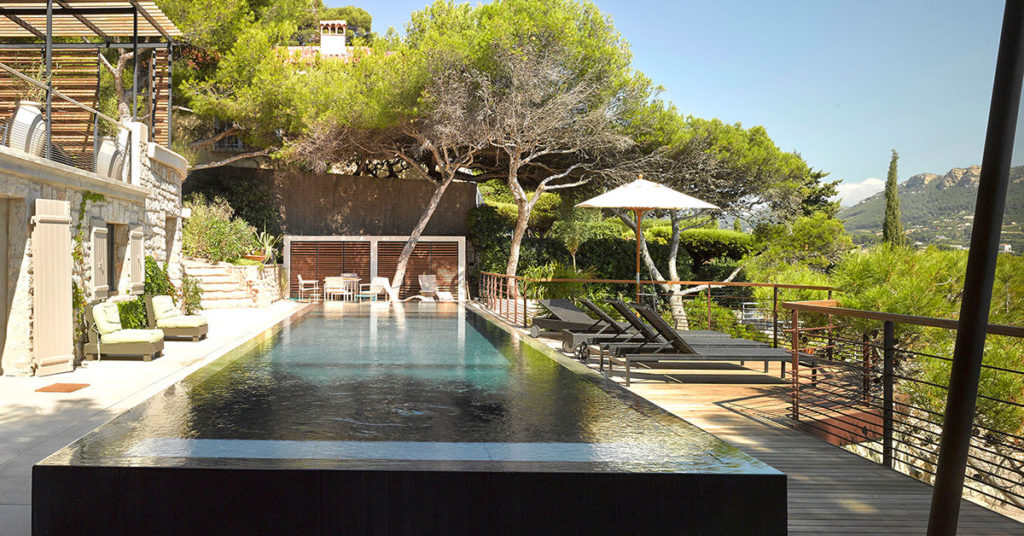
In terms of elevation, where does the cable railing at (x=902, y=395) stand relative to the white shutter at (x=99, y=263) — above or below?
below

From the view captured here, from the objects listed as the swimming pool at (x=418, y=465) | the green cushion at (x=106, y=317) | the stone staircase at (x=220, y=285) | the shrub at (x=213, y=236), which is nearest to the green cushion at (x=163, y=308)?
the green cushion at (x=106, y=317)

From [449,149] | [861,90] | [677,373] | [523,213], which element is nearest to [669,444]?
[677,373]

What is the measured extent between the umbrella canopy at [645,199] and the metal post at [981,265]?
7989mm

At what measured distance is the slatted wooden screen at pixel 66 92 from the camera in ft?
36.0

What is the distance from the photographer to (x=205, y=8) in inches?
685

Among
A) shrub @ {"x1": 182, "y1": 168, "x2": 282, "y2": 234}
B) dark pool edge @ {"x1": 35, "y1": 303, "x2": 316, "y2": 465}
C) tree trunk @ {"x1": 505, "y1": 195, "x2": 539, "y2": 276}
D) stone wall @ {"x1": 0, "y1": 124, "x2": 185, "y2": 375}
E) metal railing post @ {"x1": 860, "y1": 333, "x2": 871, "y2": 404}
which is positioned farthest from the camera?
shrub @ {"x1": 182, "y1": 168, "x2": 282, "y2": 234}

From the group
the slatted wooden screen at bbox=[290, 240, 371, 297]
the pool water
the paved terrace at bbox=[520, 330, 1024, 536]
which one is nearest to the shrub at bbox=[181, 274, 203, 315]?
the pool water

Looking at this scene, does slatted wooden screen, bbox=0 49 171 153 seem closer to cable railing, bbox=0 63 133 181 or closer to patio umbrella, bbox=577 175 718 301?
cable railing, bbox=0 63 133 181

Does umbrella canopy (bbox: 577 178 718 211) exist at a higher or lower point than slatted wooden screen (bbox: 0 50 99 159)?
lower

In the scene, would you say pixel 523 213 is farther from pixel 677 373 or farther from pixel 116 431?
pixel 116 431

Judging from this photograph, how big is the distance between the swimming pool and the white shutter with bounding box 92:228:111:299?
444cm

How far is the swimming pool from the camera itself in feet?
10.1

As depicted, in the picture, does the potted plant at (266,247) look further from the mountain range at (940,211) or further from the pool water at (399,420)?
the mountain range at (940,211)

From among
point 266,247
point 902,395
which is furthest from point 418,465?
point 266,247
